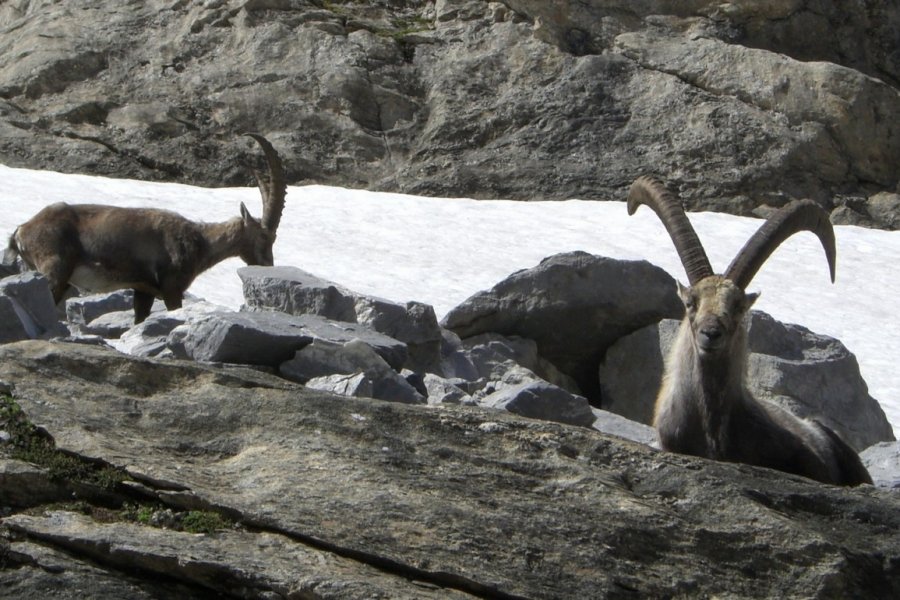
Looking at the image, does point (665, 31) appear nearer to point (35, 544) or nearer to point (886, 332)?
point (886, 332)

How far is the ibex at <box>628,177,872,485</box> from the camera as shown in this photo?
7.24 meters

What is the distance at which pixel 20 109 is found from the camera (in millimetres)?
27344

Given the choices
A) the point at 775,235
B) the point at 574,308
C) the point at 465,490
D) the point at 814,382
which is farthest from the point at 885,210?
the point at 465,490

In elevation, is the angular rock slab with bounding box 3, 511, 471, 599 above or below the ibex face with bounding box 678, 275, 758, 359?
below

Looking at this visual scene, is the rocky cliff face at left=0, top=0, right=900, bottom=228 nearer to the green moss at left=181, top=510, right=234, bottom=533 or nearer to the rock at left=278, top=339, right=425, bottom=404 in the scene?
the rock at left=278, top=339, right=425, bottom=404

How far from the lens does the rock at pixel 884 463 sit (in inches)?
331

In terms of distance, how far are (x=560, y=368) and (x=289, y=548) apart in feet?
26.6

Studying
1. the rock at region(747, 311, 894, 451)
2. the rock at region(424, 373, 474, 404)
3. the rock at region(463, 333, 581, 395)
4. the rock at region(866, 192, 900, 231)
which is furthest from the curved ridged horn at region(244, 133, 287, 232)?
the rock at region(866, 192, 900, 231)

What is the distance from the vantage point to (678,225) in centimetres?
816

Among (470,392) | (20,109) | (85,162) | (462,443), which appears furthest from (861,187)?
(462,443)

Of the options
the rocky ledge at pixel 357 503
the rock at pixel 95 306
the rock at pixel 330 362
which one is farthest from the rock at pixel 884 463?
the rock at pixel 95 306

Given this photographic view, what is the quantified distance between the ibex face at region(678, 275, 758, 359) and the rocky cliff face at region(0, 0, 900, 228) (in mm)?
18150

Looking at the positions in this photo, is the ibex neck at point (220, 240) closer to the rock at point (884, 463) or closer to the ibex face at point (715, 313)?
the rock at point (884, 463)

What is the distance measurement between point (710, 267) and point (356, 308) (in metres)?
3.35
